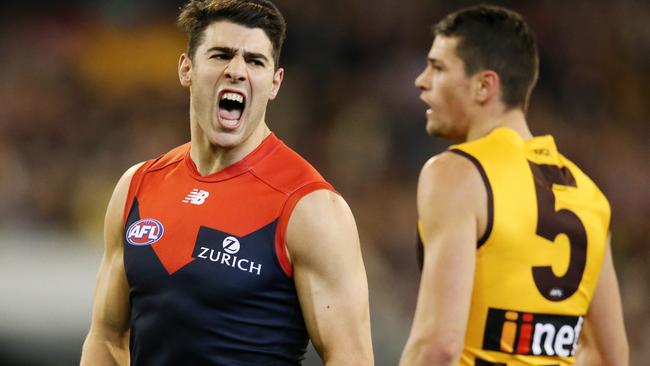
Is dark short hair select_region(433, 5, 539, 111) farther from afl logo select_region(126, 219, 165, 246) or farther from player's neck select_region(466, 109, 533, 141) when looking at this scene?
afl logo select_region(126, 219, 165, 246)

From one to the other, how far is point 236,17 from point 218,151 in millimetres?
476

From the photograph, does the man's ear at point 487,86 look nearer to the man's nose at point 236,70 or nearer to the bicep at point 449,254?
the bicep at point 449,254

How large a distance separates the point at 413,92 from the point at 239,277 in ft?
25.2

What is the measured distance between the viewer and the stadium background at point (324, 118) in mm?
9070

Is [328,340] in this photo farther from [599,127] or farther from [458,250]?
[599,127]

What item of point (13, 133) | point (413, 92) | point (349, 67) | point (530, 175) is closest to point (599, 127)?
point (413, 92)

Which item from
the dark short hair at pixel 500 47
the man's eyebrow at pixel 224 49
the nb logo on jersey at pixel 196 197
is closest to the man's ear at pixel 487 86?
the dark short hair at pixel 500 47

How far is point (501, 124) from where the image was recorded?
404 cm

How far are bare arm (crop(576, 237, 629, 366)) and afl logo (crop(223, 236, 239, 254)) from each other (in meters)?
1.35

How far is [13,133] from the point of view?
33.4ft

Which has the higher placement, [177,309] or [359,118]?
[359,118]

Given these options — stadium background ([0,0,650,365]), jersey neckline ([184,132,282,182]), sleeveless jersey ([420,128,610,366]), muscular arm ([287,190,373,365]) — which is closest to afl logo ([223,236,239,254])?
muscular arm ([287,190,373,365])

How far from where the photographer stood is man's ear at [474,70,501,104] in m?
4.05

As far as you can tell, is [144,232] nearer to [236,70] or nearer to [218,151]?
[218,151]
